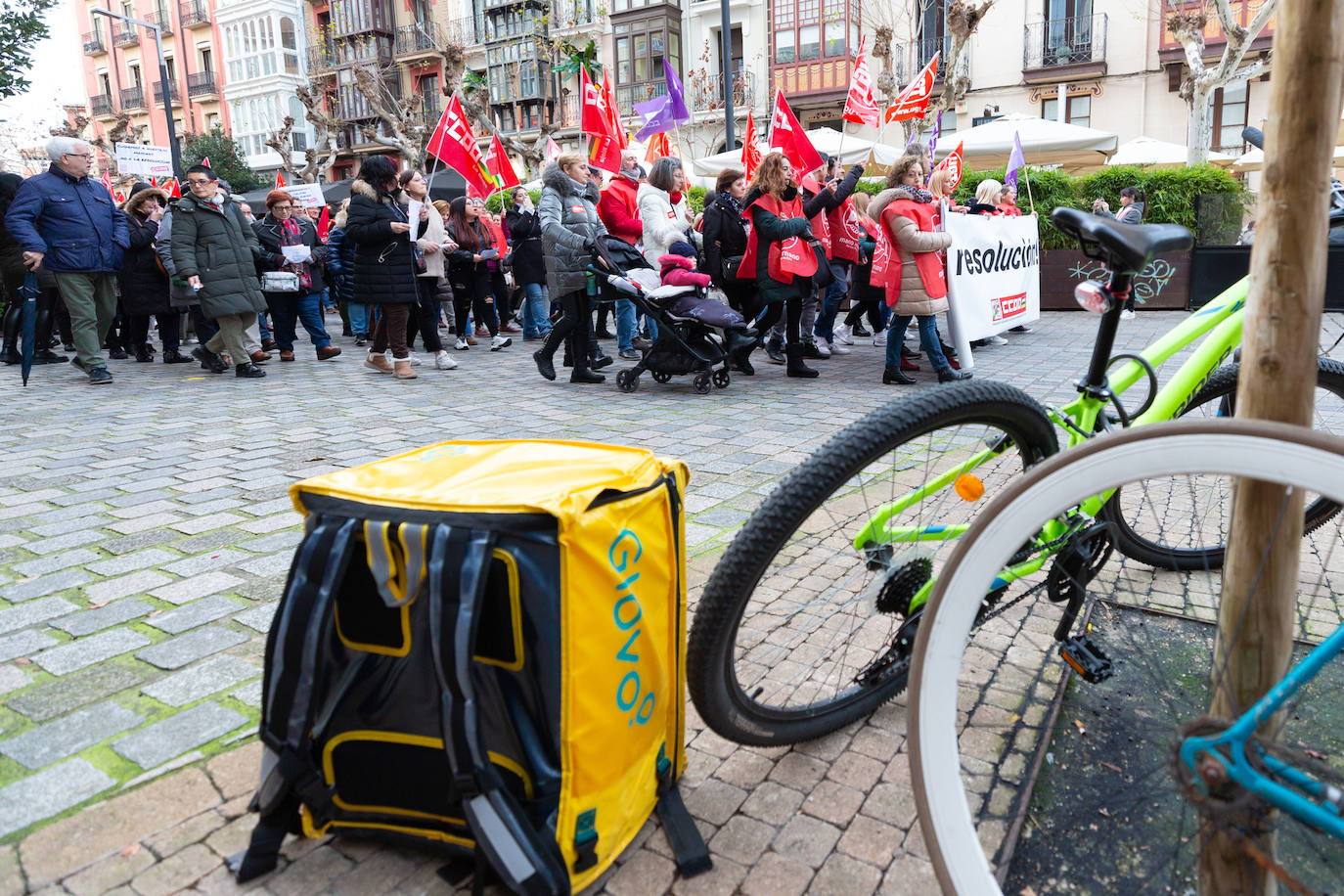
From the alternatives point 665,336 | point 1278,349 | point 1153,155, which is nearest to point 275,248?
point 665,336

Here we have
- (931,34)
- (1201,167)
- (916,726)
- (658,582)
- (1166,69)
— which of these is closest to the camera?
(916,726)

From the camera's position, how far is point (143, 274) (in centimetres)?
1006

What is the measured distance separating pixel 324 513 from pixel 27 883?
942mm

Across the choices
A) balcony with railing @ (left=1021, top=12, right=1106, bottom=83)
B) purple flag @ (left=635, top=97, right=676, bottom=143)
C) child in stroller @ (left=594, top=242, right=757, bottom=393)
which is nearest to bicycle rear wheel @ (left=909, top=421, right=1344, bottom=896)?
child in stroller @ (left=594, top=242, right=757, bottom=393)

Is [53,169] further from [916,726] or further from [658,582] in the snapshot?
[916,726]

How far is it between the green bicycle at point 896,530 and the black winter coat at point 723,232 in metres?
6.28

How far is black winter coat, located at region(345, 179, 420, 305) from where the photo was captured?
837 centimetres

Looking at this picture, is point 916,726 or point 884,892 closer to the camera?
point 916,726

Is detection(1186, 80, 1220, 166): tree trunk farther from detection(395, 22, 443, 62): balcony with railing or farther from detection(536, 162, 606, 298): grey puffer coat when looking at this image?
detection(395, 22, 443, 62): balcony with railing

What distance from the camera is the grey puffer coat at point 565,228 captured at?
771cm

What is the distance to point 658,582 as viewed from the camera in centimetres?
195

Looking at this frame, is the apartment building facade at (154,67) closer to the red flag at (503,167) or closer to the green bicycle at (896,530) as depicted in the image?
the red flag at (503,167)

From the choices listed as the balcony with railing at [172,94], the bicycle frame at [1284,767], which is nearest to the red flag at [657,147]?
the bicycle frame at [1284,767]

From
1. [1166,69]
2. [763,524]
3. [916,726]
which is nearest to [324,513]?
[763,524]
